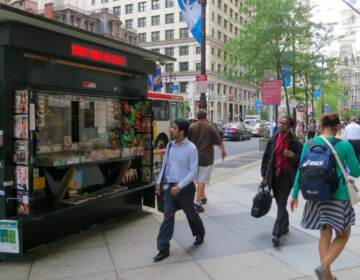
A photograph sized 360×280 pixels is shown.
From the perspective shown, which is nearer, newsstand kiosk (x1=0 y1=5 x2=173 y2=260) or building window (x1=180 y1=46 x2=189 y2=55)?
newsstand kiosk (x1=0 y1=5 x2=173 y2=260)

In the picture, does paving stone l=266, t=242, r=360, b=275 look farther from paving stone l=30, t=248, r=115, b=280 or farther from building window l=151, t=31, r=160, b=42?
building window l=151, t=31, r=160, b=42

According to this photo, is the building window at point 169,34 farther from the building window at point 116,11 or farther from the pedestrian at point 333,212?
the pedestrian at point 333,212

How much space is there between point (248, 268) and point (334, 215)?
123 centimetres

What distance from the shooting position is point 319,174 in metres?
3.89

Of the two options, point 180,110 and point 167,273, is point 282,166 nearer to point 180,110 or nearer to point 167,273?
point 167,273

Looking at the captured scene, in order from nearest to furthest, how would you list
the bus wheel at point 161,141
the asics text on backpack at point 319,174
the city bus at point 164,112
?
the asics text on backpack at point 319,174
the bus wheel at point 161,141
the city bus at point 164,112

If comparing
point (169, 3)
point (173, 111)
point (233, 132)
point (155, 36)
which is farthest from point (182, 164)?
point (155, 36)

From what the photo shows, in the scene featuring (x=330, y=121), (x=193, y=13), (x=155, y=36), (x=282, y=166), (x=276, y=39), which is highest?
(x=155, y=36)

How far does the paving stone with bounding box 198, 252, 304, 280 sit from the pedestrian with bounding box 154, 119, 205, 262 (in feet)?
1.70

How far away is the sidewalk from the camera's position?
461 centimetres

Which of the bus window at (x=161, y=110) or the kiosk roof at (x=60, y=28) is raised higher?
the kiosk roof at (x=60, y=28)

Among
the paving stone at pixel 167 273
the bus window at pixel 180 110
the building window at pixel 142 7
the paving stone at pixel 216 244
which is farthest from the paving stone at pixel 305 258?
the building window at pixel 142 7

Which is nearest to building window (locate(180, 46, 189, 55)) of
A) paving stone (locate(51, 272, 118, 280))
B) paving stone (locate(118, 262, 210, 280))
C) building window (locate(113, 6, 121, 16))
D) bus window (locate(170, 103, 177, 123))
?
building window (locate(113, 6, 121, 16))

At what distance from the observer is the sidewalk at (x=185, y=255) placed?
4.61 meters
